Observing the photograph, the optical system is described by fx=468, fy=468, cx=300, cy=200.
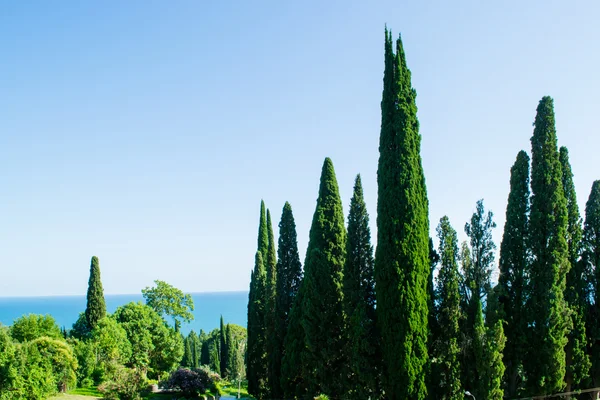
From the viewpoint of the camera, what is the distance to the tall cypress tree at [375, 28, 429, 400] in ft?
49.5

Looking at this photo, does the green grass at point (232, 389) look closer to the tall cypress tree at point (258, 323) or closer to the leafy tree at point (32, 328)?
the tall cypress tree at point (258, 323)

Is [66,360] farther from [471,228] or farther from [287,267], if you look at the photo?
A: [471,228]

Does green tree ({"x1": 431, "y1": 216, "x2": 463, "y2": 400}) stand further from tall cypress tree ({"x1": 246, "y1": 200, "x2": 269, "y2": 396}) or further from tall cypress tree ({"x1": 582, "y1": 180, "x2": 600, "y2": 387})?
tall cypress tree ({"x1": 246, "y1": 200, "x2": 269, "y2": 396})

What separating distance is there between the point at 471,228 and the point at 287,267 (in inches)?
398

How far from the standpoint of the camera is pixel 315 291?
18.8 m

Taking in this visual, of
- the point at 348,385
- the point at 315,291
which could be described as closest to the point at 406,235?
the point at 315,291

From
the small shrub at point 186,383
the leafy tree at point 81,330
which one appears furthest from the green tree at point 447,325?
the leafy tree at point 81,330

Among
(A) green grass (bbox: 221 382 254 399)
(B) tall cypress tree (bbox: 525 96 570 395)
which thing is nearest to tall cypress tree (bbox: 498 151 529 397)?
(B) tall cypress tree (bbox: 525 96 570 395)

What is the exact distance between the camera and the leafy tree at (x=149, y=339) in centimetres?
3669

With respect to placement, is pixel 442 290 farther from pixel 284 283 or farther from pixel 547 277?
pixel 284 283

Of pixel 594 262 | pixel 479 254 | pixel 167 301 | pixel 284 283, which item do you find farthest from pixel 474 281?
pixel 167 301

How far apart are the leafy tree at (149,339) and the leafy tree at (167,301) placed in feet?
8.49

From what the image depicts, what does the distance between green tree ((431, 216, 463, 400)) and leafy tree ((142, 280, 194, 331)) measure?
3092 cm

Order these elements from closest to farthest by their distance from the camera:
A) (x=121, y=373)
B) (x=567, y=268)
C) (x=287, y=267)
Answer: (x=567, y=268) < (x=287, y=267) < (x=121, y=373)
